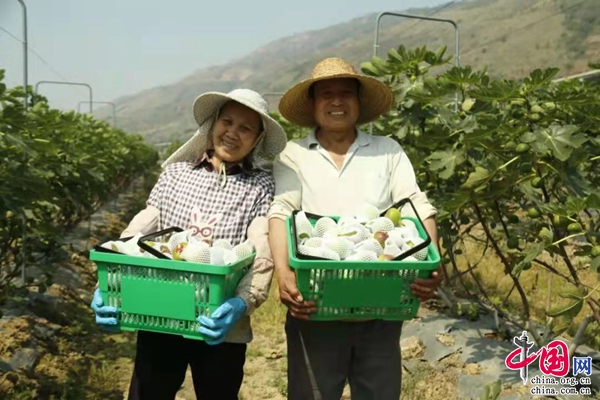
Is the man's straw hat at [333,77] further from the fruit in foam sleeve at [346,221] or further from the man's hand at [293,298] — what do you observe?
the man's hand at [293,298]

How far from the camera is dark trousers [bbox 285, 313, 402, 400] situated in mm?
1966

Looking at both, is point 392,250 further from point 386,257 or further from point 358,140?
point 358,140

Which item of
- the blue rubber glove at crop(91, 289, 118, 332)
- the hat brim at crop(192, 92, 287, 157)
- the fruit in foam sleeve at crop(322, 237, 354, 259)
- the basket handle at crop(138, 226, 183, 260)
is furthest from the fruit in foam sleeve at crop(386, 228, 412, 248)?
the blue rubber glove at crop(91, 289, 118, 332)

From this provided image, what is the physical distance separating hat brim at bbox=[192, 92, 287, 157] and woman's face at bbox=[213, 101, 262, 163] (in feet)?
0.11

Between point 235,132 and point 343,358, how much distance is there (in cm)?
83

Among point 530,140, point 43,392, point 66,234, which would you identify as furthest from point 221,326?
point 66,234

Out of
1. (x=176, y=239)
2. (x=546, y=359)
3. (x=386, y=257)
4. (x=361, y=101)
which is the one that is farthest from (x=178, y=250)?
(x=546, y=359)

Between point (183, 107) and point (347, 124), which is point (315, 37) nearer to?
point (183, 107)

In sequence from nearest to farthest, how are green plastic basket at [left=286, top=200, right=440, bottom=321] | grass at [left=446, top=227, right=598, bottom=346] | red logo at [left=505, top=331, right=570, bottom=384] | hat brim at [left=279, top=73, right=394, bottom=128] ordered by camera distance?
1. green plastic basket at [left=286, top=200, right=440, bottom=321]
2. hat brim at [left=279, top=73, right=394, bottom=128]
3. red logo at [left=505, top=331, right=570, bottom=384]
4. grass at [left=446, top=227, right=598, bottom=346]

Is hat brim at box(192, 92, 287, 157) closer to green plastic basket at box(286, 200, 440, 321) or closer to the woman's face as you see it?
the woman's face

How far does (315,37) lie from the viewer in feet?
519

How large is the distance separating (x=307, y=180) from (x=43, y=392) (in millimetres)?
2046

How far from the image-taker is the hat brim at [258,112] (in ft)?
6.35

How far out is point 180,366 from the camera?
6.42 ft
